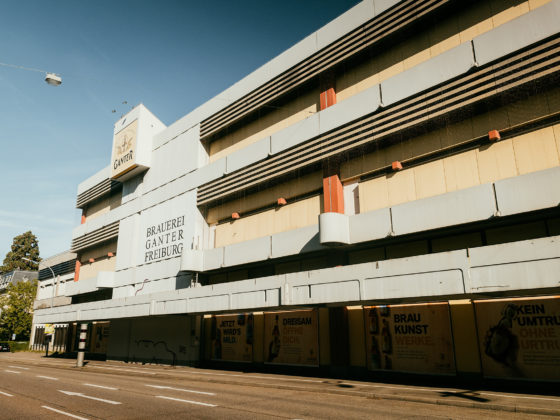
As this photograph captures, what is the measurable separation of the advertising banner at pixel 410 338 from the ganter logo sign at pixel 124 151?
23.9 m

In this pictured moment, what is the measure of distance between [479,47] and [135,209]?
1076 inches

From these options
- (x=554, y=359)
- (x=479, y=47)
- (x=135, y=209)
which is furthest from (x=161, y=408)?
(x=135, y=209)

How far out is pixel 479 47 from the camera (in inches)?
586

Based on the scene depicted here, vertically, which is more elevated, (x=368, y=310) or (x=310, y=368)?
(x=368, y=310)

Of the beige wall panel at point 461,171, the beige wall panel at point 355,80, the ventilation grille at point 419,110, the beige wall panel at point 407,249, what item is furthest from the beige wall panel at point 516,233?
the beige wall panel at point 355,80

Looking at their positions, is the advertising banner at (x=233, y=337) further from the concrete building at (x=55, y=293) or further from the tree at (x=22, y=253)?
the tree at (x=22, y=253)

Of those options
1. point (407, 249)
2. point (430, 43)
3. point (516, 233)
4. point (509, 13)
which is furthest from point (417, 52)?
point (516, 233)

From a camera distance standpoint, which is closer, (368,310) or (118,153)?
(368,310)

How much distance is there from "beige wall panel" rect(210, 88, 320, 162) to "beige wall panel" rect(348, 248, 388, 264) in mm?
8393

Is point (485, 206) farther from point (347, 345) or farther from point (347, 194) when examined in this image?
point (347, 345)

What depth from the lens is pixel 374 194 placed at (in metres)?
18.4

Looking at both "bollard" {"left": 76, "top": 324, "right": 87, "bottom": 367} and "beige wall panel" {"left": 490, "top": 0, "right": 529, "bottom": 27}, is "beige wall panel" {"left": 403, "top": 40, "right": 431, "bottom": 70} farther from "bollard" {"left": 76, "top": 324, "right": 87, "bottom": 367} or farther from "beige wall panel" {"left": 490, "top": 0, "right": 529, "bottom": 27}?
"bollard" {"left": 76, "top": 324, "right": 87, "bottom": 367}

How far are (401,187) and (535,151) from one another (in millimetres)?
5169

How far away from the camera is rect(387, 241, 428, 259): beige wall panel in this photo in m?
16.2
